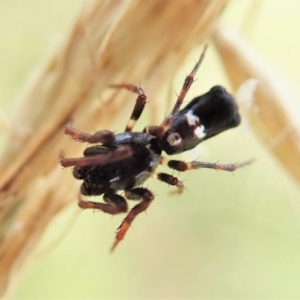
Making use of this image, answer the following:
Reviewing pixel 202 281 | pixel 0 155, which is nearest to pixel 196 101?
pixel 0 155

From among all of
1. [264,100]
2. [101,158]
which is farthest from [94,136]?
[264,100]

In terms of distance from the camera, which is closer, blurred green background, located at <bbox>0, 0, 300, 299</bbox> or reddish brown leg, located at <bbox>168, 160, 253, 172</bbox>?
reddish brown leg, located at <bbox>168, 160, 253, 172</bbox>

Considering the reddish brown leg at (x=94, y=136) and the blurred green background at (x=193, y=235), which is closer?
the reddish brown leg at (x=94, y=136)

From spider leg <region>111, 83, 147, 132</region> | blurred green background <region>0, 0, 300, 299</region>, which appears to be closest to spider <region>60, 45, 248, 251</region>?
spider leg <region>111, 83, 147, 132</region>

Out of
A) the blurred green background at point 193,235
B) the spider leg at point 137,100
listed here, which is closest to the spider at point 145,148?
the spider leg at point 137,100

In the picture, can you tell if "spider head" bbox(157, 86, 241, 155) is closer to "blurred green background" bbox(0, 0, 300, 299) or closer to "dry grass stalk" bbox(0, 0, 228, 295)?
"dry grass stalk" bbox(0, 0, 228, 295)

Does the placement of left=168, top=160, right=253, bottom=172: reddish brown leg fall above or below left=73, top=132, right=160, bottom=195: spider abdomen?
below

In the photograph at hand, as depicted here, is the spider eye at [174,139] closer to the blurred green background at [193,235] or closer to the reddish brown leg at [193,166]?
the reddish brown leg at [193,166]
